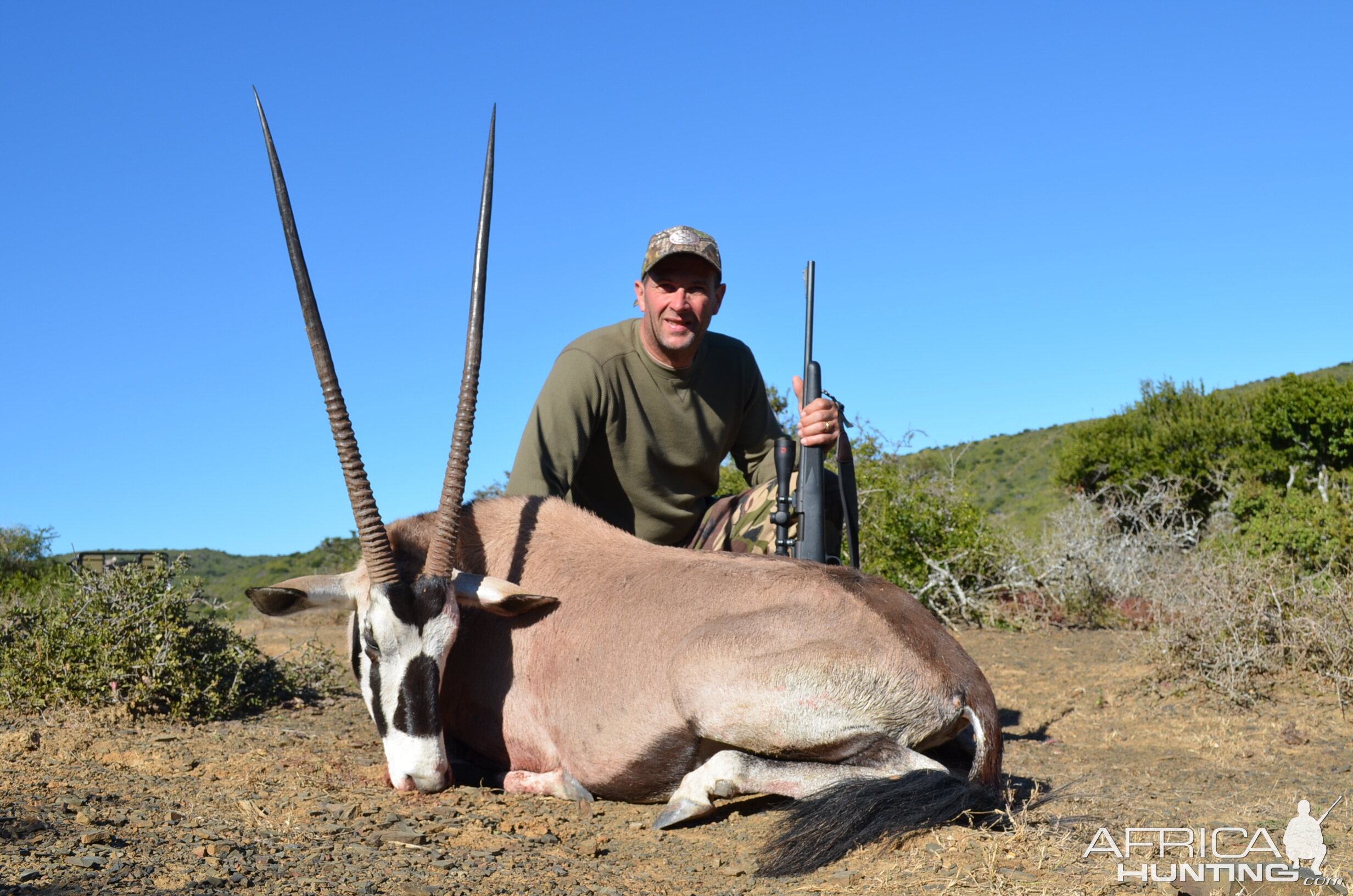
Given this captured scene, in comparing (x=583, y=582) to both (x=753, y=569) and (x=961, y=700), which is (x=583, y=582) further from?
(x=961, y=700)

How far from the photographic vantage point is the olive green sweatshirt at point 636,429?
18.1 ft

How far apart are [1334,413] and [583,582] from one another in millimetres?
16686

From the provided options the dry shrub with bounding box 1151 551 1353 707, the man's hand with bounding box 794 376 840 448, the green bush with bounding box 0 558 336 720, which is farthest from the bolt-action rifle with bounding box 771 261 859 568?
the green bush with bounding box 0 558 336 720

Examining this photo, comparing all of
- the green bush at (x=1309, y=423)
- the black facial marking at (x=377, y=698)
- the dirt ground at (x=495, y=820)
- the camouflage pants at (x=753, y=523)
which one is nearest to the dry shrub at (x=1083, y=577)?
the dirt ground at (x=495, y=820)

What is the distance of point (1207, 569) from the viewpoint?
7461 millimetres

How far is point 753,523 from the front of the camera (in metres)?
5.96

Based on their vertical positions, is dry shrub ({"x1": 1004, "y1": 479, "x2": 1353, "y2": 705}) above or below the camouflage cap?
below

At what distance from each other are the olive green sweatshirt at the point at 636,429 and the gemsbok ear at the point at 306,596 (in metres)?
1.10

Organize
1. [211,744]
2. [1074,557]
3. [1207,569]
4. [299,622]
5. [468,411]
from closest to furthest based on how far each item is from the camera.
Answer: [468,411]
[211,744]
[1207,569]
[1074,557]
[299,622]

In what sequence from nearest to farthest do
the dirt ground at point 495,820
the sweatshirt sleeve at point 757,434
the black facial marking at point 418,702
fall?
1. the dirt ground at point 495,820
2. the black facial marking at point 418,702
3. the sweatshirt sleeve at point 757,434

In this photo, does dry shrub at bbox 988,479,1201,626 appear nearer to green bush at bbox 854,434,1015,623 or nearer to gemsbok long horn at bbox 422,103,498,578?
green bush at bbox 854,434,1015,623

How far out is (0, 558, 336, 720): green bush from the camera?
5.77m

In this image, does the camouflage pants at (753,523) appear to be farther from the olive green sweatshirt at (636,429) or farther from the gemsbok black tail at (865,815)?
the gemsbok black tail at (865,815)

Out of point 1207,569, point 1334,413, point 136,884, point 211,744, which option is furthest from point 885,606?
point 1334,413
